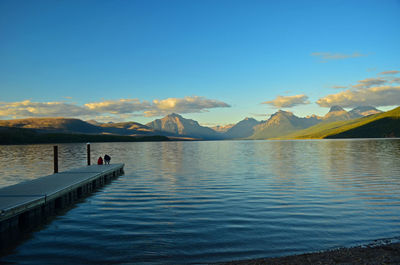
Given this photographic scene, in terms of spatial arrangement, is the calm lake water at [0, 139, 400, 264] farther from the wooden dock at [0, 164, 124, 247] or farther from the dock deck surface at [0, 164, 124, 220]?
the dock deck surface at [0, 164, 124, 220]

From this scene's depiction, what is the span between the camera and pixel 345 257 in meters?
12.5

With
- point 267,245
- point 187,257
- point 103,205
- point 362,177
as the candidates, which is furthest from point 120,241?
point 362,177

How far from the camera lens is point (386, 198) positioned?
25656mm

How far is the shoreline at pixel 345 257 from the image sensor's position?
39.4 feet

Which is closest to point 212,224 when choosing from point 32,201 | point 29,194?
point 32,201

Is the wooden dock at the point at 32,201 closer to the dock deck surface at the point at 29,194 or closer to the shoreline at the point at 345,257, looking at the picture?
the dock deck surface at the point at 29,194

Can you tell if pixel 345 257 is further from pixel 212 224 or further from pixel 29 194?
pixel 29 194

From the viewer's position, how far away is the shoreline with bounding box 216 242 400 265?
12.0 m

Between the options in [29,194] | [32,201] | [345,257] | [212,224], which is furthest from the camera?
[29,194]

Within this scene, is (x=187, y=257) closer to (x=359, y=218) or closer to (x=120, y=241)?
(x=120, y=241)

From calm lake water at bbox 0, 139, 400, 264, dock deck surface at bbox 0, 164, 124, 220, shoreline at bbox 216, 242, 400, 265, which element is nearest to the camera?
shoreline at bbox 216, 242, 400, 265

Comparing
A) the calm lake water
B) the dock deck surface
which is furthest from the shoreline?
the dock deck surface

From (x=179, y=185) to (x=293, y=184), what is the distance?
517 inches

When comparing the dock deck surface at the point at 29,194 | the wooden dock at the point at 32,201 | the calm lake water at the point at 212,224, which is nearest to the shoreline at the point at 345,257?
the calm lake water at the point at 212,224
